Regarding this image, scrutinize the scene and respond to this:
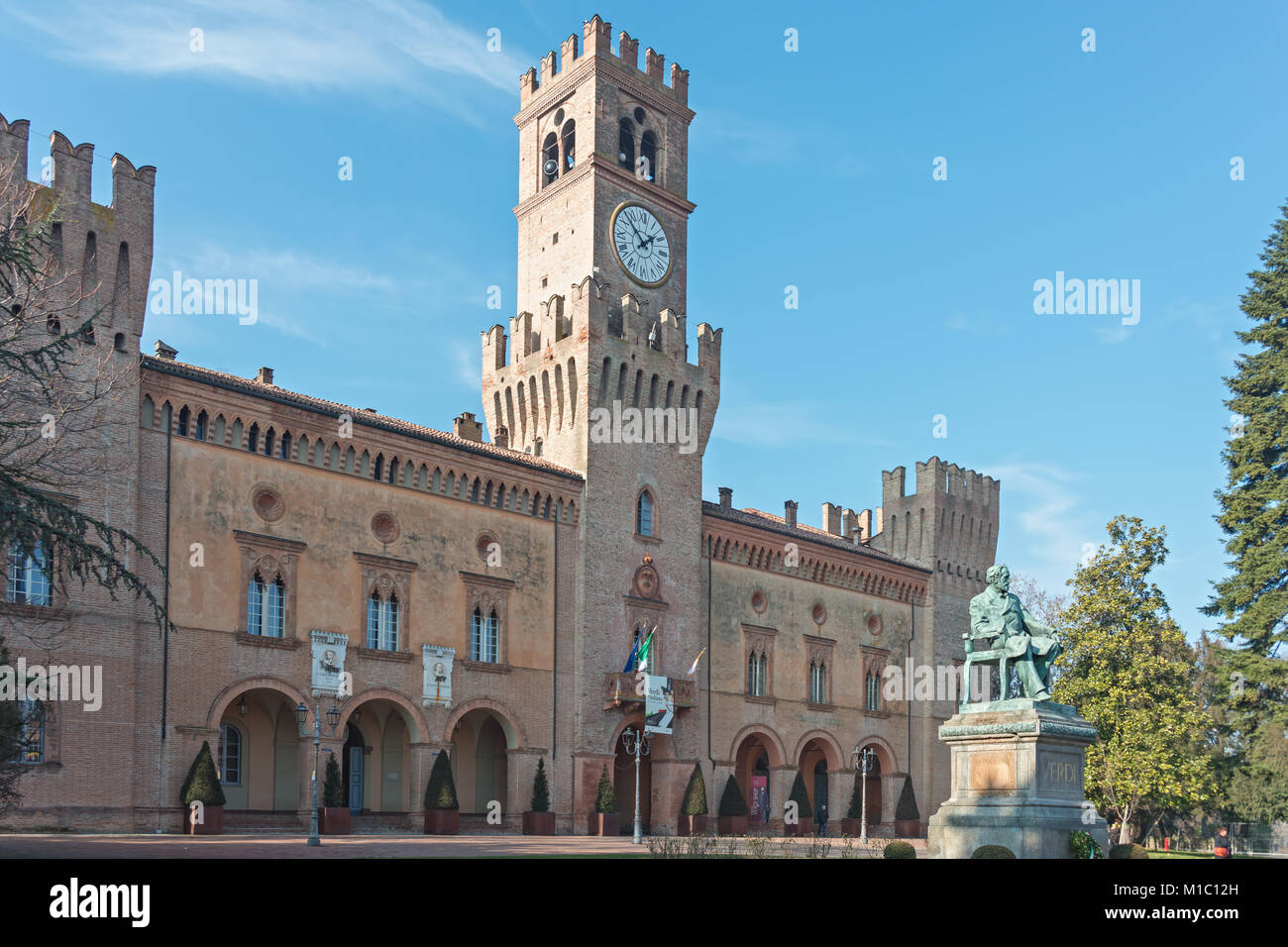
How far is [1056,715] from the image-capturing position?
26.7 meters

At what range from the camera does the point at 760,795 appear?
5459 cm

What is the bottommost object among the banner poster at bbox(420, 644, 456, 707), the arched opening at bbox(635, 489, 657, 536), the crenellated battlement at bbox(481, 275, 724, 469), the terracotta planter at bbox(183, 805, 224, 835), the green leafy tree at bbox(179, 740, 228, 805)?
the terracotta planter at bbox(183, 805, 224, 835)

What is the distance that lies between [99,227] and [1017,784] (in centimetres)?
2682

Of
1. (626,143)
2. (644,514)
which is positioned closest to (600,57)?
(626,143)

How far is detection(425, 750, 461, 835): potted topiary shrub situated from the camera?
39.8 meters

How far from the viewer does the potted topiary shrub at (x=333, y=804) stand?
3706 centimetres

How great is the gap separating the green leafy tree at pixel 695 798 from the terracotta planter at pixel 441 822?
409 inches

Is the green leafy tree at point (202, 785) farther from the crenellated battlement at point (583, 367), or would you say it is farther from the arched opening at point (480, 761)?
the crenellated battlement at point (583, 367)

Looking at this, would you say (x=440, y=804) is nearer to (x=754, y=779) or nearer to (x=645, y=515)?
(x=645, y=515)

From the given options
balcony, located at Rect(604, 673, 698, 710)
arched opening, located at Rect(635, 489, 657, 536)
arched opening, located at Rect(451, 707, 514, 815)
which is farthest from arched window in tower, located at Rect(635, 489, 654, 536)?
arched opening, located at Rect(451, 707, 514, 815)

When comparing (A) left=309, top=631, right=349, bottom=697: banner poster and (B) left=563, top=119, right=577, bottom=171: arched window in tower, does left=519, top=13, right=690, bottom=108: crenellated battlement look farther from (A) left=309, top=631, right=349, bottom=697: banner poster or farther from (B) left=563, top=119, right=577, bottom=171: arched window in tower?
(A) left=309, top=631, right=349, bottom=697: banner poster

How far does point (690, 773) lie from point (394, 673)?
13714 mm

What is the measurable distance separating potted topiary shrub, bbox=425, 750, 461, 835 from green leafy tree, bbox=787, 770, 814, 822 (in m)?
17.7
